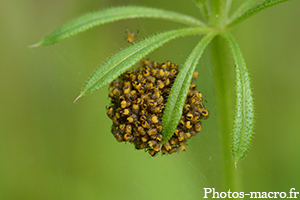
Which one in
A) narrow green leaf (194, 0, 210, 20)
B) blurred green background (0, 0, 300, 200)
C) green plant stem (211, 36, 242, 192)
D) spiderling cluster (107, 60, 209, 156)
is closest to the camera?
spiderling cluster (107, 60, 209, 156)

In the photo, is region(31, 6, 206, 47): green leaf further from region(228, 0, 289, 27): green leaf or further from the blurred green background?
the blurred green background

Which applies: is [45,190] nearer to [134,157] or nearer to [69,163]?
[69,163]

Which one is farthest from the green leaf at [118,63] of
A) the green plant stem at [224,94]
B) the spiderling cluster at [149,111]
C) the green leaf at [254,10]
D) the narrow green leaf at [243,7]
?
the narrow green leaf at [243,7]

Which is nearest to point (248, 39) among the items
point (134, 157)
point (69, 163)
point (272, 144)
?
point (272, 144)

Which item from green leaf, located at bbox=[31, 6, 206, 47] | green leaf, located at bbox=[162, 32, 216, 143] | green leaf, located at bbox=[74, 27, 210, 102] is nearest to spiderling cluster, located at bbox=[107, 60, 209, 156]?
green leaf, located at bbox=[162, 32, 216, 143]

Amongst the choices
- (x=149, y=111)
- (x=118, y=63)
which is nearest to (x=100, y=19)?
(x=118, y=63)

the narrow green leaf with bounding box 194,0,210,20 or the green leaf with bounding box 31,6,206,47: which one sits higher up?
the narrow green leaf with bounding box 194,0,210,20
